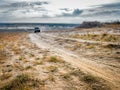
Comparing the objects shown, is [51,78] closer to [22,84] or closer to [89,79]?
[22,84]

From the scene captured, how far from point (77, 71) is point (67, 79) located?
61.5 inches

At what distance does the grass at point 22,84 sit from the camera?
10259 millimetres

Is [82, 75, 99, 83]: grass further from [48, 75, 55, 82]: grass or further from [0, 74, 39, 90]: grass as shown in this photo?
[0, 74, 39, 90]: grass

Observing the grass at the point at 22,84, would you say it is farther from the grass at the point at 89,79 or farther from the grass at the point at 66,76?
the grass at the point at 89,79

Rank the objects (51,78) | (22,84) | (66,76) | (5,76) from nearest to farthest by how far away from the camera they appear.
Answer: (22,84), (51,78), (66,76), (5,76)


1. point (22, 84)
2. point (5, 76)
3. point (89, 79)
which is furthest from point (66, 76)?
point (5, 76)

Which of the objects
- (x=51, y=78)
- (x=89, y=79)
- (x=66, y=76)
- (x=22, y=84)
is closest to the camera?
(x=22, y=84)

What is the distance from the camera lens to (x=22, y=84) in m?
10.5

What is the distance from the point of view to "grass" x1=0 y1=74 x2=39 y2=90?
10259 mm

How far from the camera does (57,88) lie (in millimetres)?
10281

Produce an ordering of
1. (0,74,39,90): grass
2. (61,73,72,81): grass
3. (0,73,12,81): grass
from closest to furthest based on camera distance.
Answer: (0,74,39,90): grass
(61,73,72,81): grass
(0,73,12,81): grass

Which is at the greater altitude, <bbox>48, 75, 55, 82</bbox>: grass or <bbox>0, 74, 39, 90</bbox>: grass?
<bbox>0, 74, 39, 90</bbox>: grass

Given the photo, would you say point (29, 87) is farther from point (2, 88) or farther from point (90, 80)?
point (90, 80)

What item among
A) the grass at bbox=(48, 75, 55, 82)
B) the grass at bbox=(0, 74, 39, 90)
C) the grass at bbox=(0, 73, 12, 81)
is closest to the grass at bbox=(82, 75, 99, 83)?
the grass at bbox=(48, 75, 55, 82)
